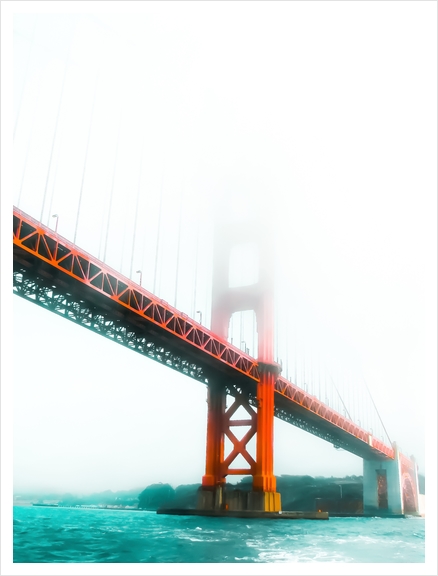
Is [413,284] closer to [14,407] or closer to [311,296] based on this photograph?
[311,296]

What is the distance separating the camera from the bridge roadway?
13.3m

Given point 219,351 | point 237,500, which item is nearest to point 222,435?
point 237,500

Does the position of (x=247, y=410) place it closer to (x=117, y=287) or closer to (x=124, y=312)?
(x=124, y=312)

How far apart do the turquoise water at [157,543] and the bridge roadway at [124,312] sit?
16.9ft

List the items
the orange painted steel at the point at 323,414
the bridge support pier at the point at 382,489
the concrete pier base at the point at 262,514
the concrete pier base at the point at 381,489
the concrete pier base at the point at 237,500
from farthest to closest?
the concrete pier base at the point at 381,489, the bridge support pier at the point at 382,489, the orange painted steel at the point at 323,414, the concrete pier base at the point at 237,500, the concrete pier base at the point at 262,514

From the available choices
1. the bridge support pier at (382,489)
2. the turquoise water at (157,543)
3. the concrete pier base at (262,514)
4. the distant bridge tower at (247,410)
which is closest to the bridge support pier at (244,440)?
the distant bridge tower at (247,410)

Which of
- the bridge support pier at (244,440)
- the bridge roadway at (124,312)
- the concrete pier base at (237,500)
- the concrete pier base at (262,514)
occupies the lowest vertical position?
the concrete pier base at (262,514)

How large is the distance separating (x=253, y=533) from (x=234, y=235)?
20.2 ft

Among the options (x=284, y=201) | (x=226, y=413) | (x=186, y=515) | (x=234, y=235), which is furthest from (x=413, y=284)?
(x=226, y=413)

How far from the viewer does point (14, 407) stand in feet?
33.0

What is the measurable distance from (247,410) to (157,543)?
39.0 ft

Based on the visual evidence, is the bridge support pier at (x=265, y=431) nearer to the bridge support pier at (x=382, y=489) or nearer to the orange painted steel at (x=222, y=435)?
→ the orange painted steel at (x=222, y=435)

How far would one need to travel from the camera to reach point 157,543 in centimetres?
992

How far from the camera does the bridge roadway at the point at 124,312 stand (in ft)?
43.6
